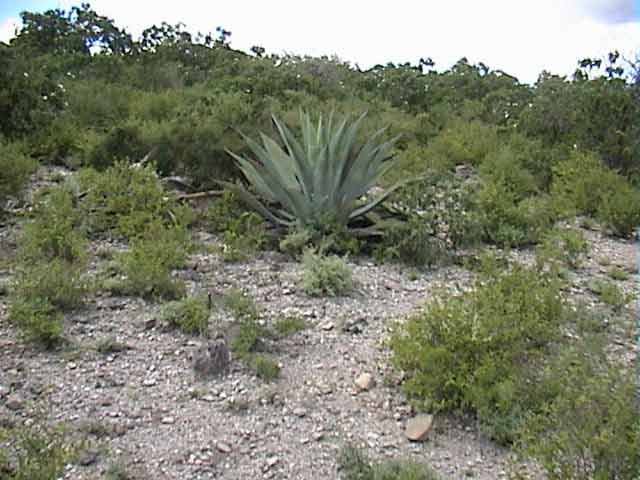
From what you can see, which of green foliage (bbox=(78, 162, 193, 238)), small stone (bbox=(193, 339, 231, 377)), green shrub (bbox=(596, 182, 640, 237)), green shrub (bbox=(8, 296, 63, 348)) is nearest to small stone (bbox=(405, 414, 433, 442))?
small stone (bbox=(193, 339, 231, 377))

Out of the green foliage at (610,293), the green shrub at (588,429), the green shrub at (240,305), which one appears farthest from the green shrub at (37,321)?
the green foliage at (610,293)

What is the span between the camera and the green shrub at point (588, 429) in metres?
2.46

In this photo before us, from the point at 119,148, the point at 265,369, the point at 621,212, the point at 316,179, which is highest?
the point at 119,148

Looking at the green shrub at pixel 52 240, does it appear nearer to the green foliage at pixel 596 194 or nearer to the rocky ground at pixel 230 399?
the rocky ground at pixel 230 399

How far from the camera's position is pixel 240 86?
382 inches

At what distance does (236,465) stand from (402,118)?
7.36 meters

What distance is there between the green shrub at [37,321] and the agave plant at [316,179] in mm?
2010

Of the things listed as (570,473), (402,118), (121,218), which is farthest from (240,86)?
(570,473)

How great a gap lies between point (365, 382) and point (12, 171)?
12.5ft

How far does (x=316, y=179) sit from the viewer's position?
5.64 m

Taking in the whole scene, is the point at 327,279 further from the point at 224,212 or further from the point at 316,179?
the point at 224,212

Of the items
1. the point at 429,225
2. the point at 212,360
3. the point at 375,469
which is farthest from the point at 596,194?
the point at 375,469

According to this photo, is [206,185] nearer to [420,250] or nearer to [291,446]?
[420,250]

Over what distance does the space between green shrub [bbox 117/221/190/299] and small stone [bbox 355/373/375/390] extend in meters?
1.33
